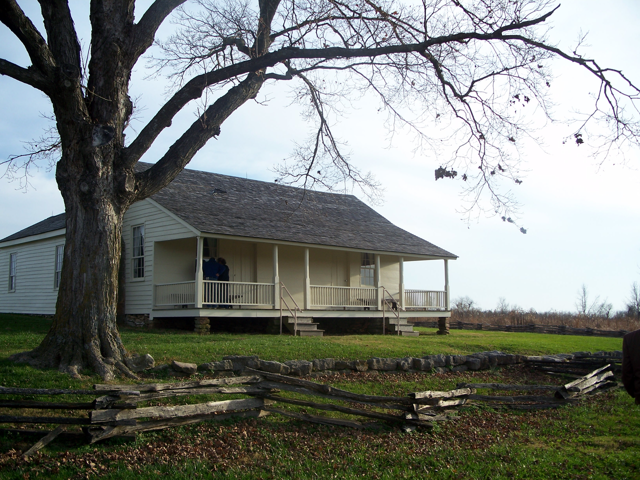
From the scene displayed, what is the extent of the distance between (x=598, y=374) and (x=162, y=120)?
10.0m

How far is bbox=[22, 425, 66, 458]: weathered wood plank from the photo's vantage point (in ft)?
20.5

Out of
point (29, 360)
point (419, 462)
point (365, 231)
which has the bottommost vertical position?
point (419, 462)

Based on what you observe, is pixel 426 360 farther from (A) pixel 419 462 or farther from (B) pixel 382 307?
(B) pixel 382 307

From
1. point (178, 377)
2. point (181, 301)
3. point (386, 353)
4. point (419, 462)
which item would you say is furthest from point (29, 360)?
point (181, 301)

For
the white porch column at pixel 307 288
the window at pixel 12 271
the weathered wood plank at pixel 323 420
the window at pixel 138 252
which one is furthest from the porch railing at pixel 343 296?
the window at pixel 12 271

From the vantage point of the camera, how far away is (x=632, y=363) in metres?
5.33

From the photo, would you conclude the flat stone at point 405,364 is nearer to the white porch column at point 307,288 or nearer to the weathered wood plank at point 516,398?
the weathered wood plank at point 516,398

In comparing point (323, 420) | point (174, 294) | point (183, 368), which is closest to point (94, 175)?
point (183, 368)

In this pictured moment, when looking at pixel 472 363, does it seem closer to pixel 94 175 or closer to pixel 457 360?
pixel 457 360

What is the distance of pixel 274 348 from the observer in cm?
1265

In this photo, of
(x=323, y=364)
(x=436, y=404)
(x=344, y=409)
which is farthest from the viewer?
(x=323, y=364)

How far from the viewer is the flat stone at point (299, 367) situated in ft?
35.0

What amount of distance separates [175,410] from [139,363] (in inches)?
104

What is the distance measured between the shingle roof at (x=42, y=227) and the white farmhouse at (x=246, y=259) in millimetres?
96
